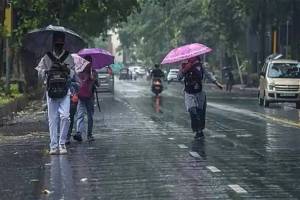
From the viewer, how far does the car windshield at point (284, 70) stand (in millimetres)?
28875

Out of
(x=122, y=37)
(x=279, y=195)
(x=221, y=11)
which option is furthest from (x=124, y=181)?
(x=122, y=37)

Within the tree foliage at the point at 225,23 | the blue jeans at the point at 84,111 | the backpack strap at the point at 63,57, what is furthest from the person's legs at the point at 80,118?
the tree foliage at the point at 225,23

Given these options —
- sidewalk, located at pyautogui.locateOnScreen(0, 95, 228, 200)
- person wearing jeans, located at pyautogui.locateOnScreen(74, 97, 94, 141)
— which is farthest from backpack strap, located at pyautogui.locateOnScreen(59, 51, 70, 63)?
person wearing jeans, located at pyautogui.locateOnScreen(74, 97, 94, 141)

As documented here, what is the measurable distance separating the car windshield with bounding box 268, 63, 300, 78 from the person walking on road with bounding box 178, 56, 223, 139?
14.2 metres

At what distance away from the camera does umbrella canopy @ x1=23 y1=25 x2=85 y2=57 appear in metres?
13.8

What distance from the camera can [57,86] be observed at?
40.2ft

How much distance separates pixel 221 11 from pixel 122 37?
48544mm

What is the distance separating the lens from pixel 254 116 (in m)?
22.0

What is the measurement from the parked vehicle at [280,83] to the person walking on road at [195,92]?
13644 millimetres

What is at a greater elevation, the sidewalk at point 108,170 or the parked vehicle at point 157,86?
the parked vehicle at point 157,86

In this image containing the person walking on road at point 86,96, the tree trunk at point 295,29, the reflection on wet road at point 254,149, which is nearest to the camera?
the reflection on wet road at point 254,149

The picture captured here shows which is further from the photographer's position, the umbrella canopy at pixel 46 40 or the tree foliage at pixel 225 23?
the tree foliage at pixel 225 23

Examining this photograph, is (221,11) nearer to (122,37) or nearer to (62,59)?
(62,59)

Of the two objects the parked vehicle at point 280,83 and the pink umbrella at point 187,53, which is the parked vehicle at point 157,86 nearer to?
the parked vehicle at point 280,83
